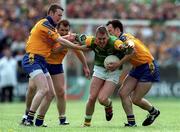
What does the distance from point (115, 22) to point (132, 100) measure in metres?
1.91

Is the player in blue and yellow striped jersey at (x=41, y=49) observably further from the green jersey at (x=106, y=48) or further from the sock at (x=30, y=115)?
the green jersey at (x=106, y=48)

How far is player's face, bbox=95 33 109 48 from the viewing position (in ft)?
53.3

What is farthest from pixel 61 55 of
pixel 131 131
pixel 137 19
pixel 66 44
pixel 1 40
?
pixel 137 19

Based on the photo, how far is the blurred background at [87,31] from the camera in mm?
35000

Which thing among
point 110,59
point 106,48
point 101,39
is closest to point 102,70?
point 110,59

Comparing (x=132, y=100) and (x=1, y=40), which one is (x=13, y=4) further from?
(x=132, y=100)

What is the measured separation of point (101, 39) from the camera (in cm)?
1630

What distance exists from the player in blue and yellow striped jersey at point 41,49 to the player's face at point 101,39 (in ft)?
2.15

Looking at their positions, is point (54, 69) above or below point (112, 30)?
below

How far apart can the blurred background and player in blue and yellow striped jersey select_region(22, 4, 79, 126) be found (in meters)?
17.2

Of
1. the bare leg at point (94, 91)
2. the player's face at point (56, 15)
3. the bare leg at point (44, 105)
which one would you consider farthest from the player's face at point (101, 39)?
the bare leg at point (44, 105)

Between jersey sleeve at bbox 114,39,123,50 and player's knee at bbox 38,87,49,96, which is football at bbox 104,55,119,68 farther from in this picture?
player's knee at bbox 38,87,49,96

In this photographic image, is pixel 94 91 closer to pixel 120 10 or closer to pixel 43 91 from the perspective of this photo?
pixel 43 91

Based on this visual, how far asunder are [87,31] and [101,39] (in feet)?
64.1
